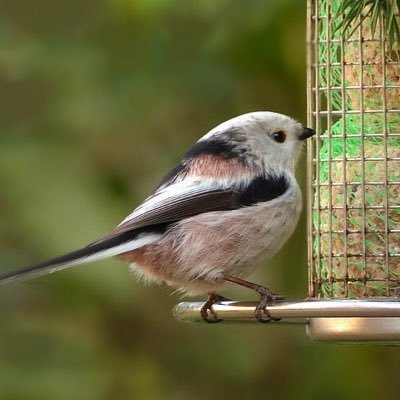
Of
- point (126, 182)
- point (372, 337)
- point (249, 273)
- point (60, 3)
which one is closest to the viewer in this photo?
point (372, 337)

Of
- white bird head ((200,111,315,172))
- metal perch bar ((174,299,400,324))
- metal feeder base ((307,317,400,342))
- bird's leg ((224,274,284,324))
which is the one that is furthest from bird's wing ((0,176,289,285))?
metal feeder base ((307,317,400,342))

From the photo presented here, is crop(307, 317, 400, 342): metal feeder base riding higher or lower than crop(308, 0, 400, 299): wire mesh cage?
lower

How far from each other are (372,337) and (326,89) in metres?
1.06

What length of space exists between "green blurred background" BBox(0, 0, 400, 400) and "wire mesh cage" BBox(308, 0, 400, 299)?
0.52m

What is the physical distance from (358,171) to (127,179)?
4.10 feet

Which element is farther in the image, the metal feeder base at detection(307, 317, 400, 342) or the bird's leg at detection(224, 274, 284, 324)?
the bird's leg at detection(224, 274, 284, 324)

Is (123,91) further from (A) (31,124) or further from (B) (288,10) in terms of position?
(B) (288,10)

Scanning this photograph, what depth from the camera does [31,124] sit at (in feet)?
15.5

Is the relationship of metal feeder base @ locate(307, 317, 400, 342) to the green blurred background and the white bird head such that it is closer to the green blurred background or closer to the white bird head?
the white bird head

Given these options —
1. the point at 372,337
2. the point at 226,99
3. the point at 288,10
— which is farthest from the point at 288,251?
the point at 372,337

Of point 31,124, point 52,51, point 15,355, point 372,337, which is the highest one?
point 52,51

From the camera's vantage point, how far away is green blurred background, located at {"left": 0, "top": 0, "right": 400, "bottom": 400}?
4.42 metres

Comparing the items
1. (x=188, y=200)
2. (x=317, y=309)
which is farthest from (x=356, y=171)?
(x=317, y=309)

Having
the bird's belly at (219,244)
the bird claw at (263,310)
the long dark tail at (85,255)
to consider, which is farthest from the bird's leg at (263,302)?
the long dark tail at (85,255)
